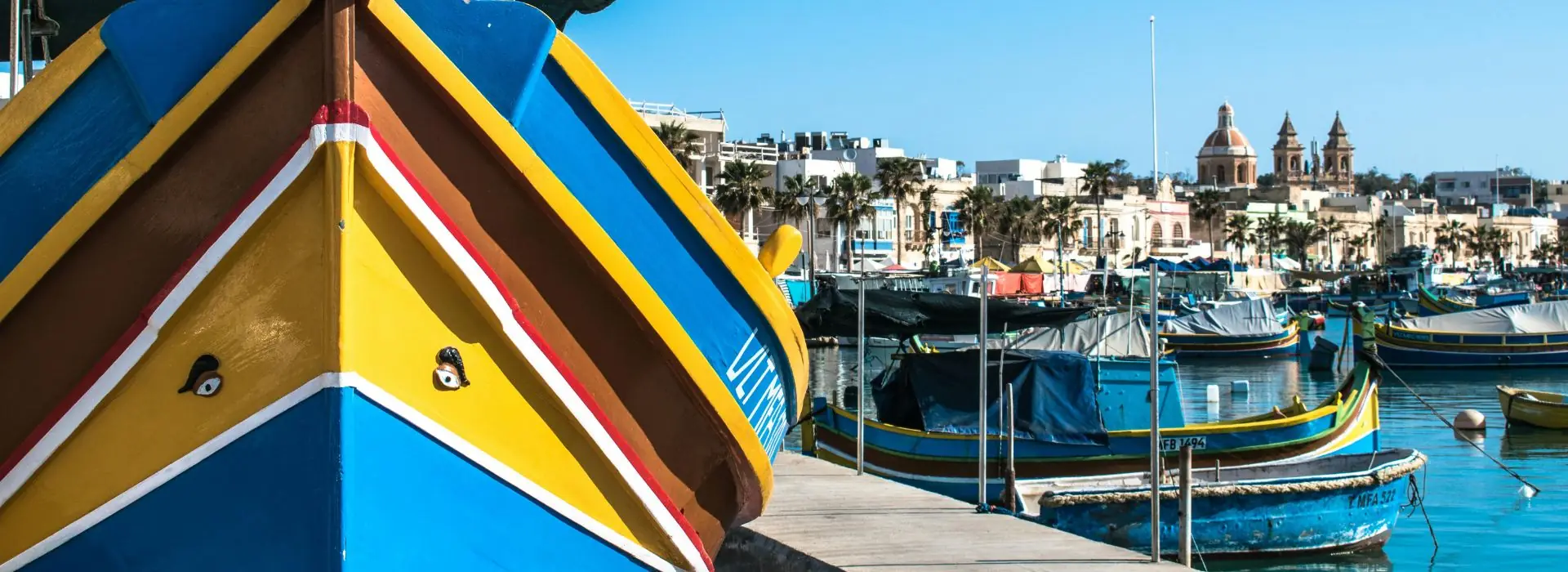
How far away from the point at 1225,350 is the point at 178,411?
5374cm

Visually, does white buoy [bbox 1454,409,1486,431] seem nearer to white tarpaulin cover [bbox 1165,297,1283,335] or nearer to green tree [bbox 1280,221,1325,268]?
white tarpaulin cover [bbox 1165,297,1283,335]

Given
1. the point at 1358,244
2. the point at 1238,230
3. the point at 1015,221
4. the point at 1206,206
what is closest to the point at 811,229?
the point at 1015,221

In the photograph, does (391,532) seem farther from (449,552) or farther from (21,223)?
(21,223)

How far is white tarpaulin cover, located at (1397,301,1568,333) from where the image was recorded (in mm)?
48094

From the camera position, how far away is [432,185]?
249 inches

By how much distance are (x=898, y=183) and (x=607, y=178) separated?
74.9 metres

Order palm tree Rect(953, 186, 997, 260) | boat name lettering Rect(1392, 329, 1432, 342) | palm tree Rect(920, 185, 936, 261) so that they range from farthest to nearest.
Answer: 1. palm tree Rect(953, 186, 997, 260)
2. palm tree Rect(920, 185, 936, 261)
3. boat name lettering Rect(1392, 329, 1432, 342)

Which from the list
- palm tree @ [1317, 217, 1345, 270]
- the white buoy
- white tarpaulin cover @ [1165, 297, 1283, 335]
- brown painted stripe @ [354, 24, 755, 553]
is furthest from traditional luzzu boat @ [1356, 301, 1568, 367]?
palm tree @ [1317, 217, 1345, 270]

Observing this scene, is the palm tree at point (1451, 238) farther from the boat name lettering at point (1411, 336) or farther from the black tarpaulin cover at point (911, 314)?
the black tarpaulin cover at point (911, 314)

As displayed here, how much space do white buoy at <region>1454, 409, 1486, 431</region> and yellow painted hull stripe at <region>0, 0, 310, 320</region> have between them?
97.9ft

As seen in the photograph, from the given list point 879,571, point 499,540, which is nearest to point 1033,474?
point 879,571

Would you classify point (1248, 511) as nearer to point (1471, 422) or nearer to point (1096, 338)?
point (1096, 338)

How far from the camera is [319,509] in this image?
5828 millimetres

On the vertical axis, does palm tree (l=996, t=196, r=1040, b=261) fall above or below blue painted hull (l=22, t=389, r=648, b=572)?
above
